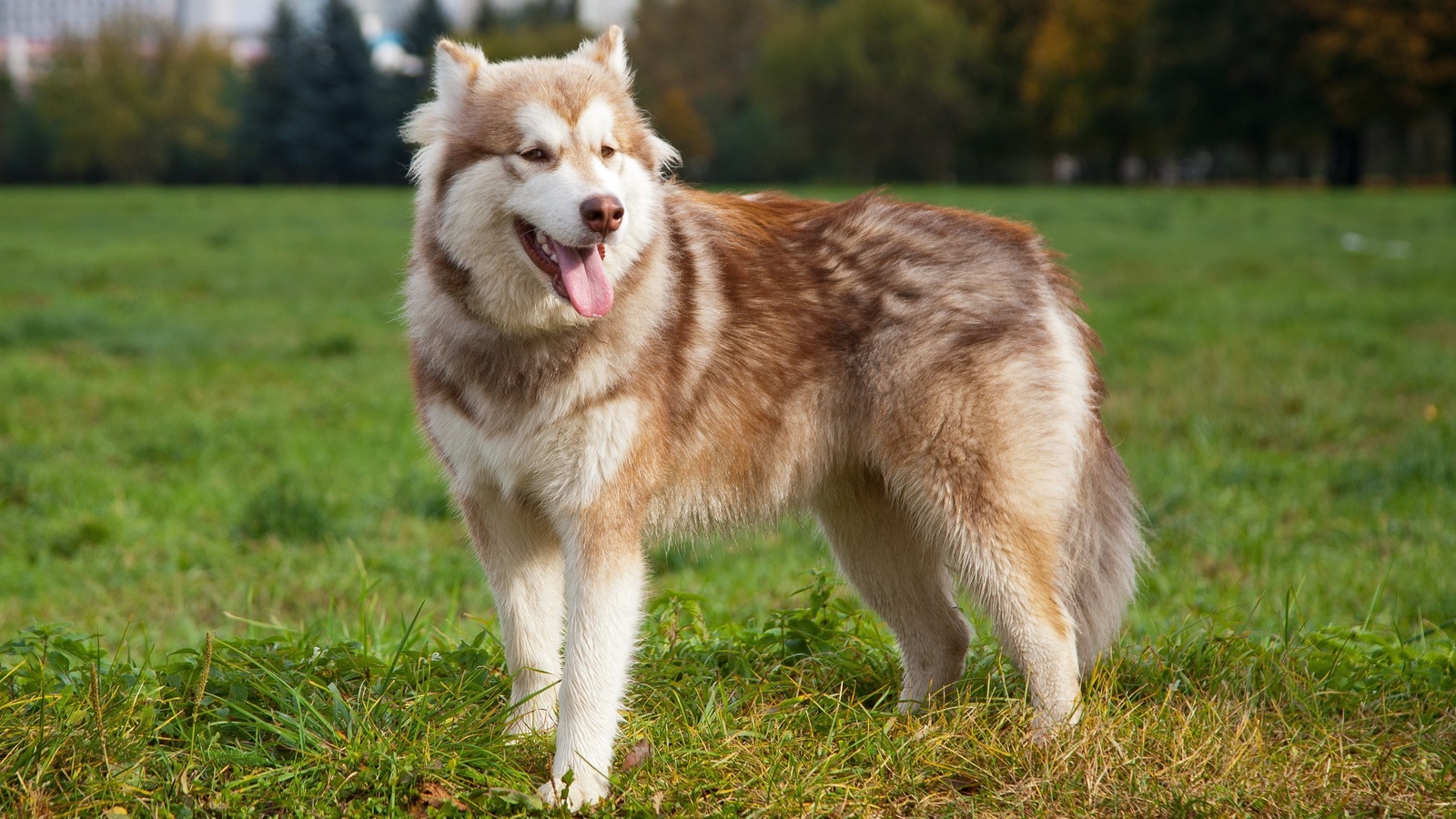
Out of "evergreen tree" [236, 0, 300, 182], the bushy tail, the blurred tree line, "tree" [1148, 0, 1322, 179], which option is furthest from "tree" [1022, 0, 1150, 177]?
the bushy tail

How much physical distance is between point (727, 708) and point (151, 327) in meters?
9.82

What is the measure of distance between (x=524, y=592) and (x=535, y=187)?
1.16 metres

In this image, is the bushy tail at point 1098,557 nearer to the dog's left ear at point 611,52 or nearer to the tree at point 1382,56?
the dog's left ear at point 611,52

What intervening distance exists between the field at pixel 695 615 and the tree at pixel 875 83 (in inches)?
1893

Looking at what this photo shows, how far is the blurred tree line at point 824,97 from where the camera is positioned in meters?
44.9

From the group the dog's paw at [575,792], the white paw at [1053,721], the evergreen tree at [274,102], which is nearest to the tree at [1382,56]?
the white paw at [1053,721]

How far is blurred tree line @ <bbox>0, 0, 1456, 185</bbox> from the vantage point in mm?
44938

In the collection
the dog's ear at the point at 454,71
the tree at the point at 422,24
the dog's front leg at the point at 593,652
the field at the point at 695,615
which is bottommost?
the field at the point at 695,615

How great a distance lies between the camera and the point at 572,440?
321cm

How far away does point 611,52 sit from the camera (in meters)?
3.49

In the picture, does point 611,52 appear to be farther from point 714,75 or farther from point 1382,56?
point 714,75

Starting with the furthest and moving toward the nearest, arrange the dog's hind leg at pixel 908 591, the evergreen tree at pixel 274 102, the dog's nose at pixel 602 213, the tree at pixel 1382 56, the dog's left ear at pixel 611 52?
the evergreen tree at pixel 274 102 → the tree at pixel 1382 56 → the dog's hind leg at pixel 908 591 → the dog's left ear at pixel 611 52 → the dog's nose at pixel 602 213

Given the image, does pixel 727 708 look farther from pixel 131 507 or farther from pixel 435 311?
pixel 131 507

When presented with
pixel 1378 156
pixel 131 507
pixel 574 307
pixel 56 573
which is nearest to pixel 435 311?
pixel 574 307
